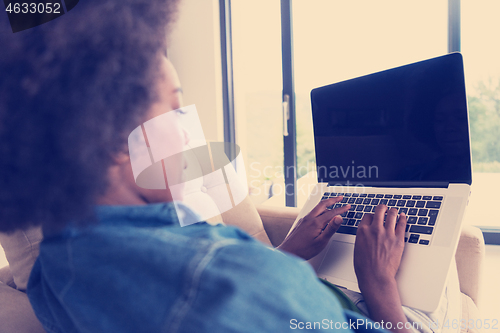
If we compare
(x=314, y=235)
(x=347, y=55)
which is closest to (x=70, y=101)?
(x=314, y=235)

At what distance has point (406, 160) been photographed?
0.73 meters

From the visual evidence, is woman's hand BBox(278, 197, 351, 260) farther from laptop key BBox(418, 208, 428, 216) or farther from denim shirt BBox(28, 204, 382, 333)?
denim shirt BBox(28, 204, 382, 333)

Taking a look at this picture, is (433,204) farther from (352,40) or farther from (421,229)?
(352,40)

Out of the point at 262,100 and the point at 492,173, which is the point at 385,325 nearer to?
the point at 492,173

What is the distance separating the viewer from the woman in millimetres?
263

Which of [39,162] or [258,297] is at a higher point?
[39,162]

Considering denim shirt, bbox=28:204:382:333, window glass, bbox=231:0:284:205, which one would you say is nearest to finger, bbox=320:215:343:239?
denim shirt, bbox=28:204:382:333

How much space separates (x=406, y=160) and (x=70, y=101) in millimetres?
748

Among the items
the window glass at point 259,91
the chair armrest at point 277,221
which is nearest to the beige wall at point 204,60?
the window glass at point 259,91

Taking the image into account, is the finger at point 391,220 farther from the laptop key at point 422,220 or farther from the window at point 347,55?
the window at point 347,55

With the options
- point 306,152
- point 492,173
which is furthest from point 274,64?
point 492,173

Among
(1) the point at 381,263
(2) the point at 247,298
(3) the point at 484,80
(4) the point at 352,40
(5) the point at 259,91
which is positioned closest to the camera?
(2) the point at 247,298

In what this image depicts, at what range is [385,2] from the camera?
166cm

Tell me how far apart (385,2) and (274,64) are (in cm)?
78
